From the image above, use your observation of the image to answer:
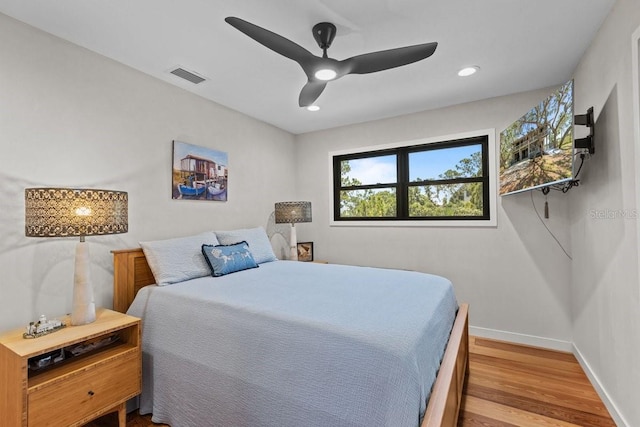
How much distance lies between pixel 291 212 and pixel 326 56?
2103mm

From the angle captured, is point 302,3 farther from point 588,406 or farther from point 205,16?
point 588,406

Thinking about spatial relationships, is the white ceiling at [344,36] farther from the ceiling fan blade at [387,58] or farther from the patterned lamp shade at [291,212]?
the patterned lamp shade at [291,212]

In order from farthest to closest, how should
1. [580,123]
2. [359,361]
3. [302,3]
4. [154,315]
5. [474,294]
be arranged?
1. [474,294]
2. [580,123]
3. [154,315]
4. [302,3]
5. [359,361]

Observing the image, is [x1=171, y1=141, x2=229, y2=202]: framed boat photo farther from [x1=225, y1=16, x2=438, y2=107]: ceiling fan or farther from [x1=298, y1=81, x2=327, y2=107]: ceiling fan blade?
[x1=225, y1=16, x2=438, y2=107]: ceiling fan

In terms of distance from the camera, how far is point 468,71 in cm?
258

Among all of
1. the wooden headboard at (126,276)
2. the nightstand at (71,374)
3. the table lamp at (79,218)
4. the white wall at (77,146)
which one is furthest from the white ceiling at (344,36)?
the nightstand at (71,374)

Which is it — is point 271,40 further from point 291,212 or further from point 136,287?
point 291,212

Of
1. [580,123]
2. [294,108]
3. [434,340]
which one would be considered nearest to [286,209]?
[294,108]

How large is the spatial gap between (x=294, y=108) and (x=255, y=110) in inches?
17.9

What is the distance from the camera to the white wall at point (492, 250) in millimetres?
2938

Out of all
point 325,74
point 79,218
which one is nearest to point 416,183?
point 325,74

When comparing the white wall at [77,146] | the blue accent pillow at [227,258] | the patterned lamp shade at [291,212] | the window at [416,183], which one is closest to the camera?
the white wall at [77,146]

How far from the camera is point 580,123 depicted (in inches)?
85.3

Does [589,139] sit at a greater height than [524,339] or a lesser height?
greater
